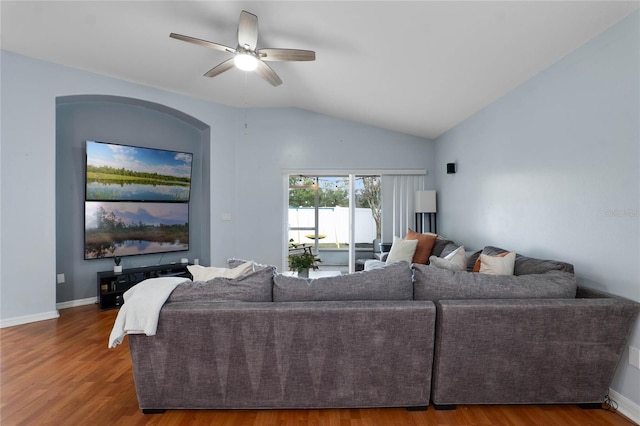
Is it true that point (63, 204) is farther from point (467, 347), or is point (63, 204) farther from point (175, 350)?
point (467, 347)

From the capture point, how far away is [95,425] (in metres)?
1.98

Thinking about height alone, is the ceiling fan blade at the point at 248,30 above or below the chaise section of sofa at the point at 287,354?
above

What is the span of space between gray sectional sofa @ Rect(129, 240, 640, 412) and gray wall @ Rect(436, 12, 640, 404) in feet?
1.23

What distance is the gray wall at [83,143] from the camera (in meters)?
4.38

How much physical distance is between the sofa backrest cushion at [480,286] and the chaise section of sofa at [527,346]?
0.07m

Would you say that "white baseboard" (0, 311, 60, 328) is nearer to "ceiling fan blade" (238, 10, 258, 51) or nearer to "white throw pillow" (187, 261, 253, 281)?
"white throw pillow" (187, 261, 253, 281)

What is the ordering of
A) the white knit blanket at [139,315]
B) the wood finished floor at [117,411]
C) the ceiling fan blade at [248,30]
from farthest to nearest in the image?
1. the ceiling fan blade at [248,30]
2. the wood finished floor at [117,411]
3. the white knit blanket at [139,315]

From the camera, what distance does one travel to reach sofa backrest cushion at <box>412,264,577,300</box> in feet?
6.71

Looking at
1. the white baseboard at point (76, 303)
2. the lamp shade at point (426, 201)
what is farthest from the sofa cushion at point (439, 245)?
the white baseboard at point (76, 303)

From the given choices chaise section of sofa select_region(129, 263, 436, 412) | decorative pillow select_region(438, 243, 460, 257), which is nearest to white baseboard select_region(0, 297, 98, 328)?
chaise section of sofa select_region(129, 263, 436, 412)

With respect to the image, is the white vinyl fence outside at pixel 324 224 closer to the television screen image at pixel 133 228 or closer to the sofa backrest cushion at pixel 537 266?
the television screen image at pixel 133 228

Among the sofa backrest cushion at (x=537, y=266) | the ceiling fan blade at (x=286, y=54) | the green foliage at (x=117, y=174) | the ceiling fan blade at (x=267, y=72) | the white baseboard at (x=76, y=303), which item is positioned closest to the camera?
the sofa backrest cushion at (x=537, y=266)

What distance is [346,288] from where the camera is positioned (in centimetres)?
208

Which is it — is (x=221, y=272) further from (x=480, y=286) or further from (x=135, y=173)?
(x=135, y=173)
